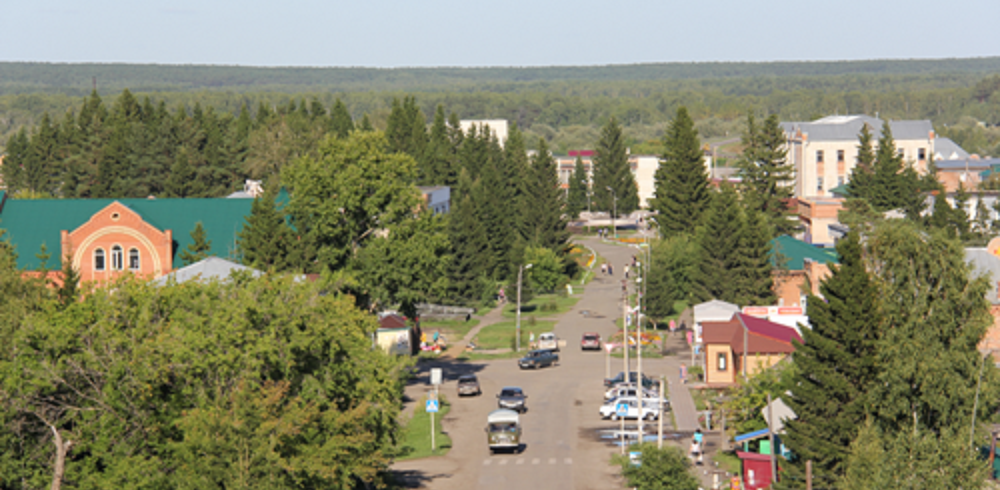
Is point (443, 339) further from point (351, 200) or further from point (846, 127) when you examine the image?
point (846, 127)

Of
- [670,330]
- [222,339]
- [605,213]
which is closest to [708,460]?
[222,339]

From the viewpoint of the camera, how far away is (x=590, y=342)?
3140 inches

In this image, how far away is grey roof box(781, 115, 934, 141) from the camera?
464ft

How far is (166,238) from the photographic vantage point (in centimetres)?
7938

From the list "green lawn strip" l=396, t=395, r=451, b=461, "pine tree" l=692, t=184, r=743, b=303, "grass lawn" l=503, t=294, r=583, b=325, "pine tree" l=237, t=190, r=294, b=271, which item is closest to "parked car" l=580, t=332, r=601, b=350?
"pine tree" l=692, t=184, r=743, b=303

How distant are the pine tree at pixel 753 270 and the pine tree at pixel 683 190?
86.8 feet

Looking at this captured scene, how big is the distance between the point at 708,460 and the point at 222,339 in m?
23.0

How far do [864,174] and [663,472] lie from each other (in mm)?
86338

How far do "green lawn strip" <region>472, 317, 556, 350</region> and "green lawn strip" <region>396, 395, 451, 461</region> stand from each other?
72.9ft

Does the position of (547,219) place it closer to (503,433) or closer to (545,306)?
(545,306)

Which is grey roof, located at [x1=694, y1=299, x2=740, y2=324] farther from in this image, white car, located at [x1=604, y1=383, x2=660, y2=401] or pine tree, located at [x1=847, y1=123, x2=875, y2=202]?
pine tree, located at [x1=847, y1=123, x2=875, y2=202]

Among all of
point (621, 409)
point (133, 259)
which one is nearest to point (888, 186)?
point (621, 409)

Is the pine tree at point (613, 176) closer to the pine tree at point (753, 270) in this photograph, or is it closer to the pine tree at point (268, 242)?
the pine tree at point (753, 270)

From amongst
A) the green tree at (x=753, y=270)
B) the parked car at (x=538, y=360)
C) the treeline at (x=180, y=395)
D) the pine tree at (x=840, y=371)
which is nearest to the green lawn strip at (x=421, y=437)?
the treeline at (x=180, y=395)
